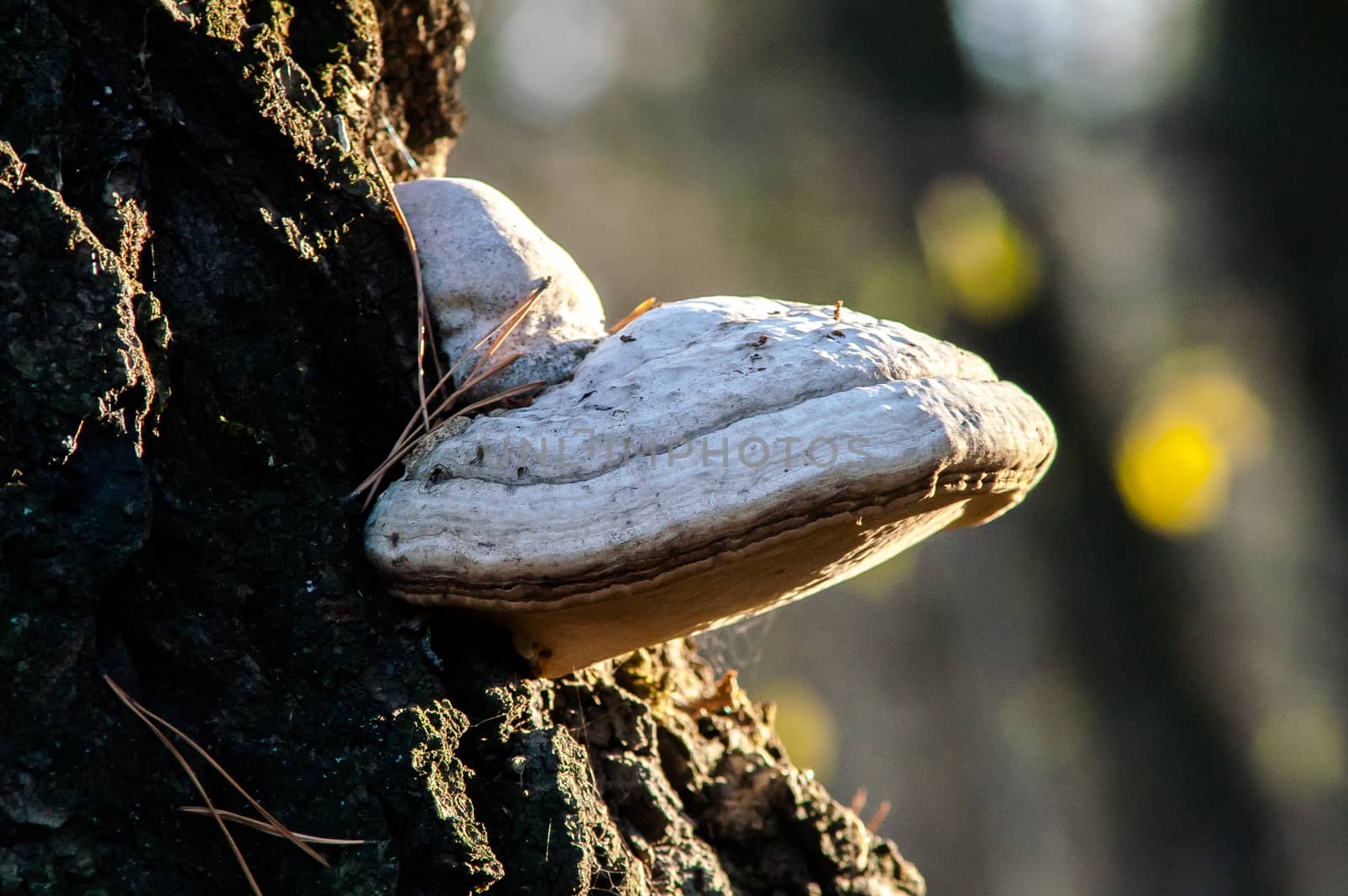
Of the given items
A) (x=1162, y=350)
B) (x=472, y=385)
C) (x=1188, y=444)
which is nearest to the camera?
(x=472, y=385)

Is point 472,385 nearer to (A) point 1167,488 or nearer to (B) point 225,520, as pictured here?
(B) point 225,520

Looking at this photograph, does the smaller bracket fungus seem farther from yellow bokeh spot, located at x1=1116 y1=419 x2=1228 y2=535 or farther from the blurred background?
yellow bokeh spot, located at x1=1116 y1=419 x2=1228 y2=535

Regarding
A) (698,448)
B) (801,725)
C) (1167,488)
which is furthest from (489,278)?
(801,725)

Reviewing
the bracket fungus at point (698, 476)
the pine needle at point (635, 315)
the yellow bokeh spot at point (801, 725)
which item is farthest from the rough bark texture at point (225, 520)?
the yellow bokeh spot at point (801, 725)

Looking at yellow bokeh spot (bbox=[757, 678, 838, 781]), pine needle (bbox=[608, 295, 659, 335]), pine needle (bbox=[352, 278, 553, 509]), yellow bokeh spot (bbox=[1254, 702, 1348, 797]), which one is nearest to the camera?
pine needle (bbox=[352, 278, 553, 509])

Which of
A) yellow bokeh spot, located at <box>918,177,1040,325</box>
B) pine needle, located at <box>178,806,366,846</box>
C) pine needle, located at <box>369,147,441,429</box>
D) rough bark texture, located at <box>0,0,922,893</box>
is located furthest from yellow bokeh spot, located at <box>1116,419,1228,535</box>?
pine needle, located at <box>178,806,366,846</box>

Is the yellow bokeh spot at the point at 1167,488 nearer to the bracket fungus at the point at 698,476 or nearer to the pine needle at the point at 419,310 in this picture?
the bracket fungus at the point at 698,476

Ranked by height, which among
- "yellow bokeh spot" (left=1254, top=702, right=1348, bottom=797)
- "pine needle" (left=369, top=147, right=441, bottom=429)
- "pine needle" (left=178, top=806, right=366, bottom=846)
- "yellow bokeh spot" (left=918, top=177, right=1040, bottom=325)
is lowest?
"yellow bokeh spot" (left=1254, top=702, right=1348, bottom=797)
